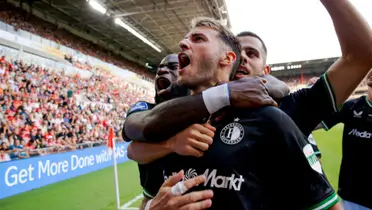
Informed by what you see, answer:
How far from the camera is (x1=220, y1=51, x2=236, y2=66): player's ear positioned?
169cm

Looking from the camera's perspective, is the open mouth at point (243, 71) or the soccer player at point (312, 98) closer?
the soccer player at point (312, 98)

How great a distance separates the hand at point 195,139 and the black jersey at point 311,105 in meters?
0.72

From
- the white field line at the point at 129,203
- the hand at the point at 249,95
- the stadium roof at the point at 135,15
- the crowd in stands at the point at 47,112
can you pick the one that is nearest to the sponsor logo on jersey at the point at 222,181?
the hand at the point at 249,95

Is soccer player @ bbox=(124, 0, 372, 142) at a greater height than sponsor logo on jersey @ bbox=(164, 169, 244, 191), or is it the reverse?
soccer player @ bbox=(124, 0, 372, 142)

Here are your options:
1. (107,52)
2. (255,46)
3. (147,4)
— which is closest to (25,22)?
(147,4)

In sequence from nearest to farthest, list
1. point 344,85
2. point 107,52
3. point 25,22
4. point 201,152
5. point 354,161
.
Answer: point 201,152 < point 344,85 < point 354,161 < point 25,22 < point 107,52

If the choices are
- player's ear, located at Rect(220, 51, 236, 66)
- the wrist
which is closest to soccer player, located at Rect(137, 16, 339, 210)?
the wrist

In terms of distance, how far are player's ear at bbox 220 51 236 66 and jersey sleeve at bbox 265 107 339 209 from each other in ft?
1.76

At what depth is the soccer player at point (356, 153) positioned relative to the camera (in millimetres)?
2932

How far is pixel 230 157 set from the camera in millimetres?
1281

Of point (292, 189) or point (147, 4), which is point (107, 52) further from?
point (292, 189)

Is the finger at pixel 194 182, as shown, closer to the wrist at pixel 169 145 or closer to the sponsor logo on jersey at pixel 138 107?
the wrist at pixel 169 145

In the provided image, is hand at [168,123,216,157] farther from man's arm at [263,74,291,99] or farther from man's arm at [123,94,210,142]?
man's arm at [263,74,291,99]

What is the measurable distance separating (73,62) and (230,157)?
58.3 ft
